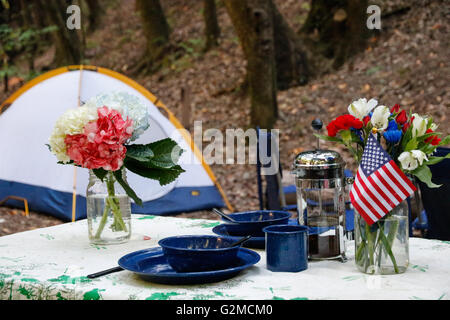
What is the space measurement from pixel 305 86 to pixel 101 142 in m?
7.04

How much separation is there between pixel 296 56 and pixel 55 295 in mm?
7628

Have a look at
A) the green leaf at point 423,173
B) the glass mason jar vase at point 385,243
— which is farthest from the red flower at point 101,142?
the green leaf at point 423,173

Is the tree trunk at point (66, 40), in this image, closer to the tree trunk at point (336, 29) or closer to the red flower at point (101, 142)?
the tree trunk at point (336, 29)

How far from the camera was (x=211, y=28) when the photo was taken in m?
10.8

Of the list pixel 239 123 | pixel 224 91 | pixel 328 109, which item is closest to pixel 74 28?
pixel 224 91

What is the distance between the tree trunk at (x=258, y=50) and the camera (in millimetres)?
6824

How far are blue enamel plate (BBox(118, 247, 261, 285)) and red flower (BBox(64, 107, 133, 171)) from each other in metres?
0.35

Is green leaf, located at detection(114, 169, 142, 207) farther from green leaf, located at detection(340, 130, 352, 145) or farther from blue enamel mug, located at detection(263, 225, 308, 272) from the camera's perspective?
green leaf, located at detection(340, 130, 352, 145)

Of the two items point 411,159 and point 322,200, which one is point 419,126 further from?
point 322,200

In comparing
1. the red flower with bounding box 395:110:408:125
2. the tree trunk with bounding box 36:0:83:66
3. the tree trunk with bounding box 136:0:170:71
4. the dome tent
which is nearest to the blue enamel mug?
the red flower with bounding box 395:110:408:125

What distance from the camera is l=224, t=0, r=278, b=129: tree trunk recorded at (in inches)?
269

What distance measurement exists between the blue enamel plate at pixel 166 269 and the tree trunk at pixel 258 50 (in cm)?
550

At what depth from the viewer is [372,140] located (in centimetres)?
154

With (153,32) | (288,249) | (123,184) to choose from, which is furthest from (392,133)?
(153,32)
